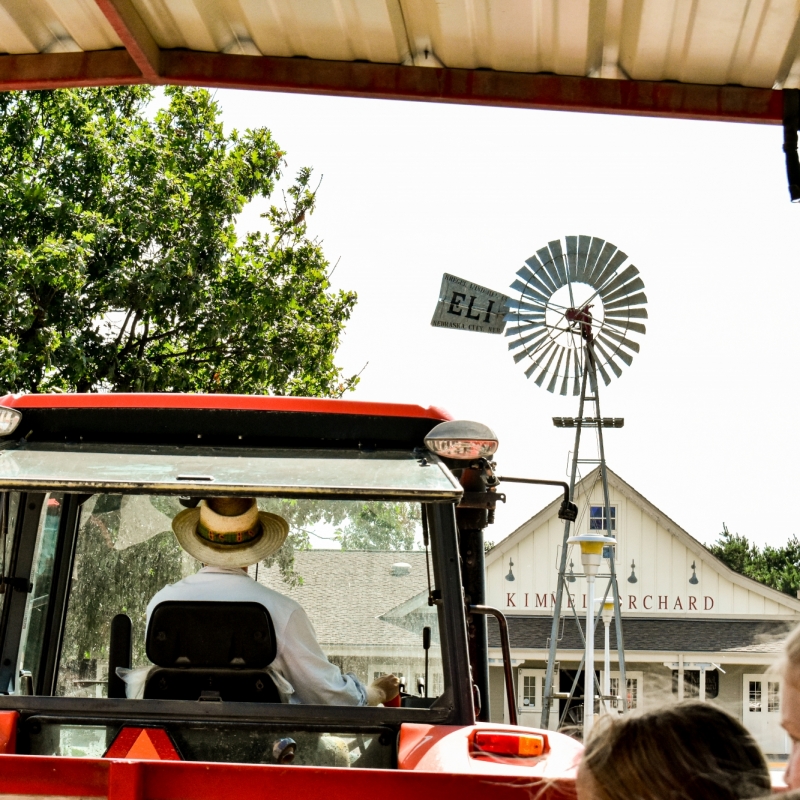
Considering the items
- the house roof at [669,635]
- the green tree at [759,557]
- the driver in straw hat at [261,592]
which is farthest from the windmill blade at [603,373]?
the green tree at [759,557]

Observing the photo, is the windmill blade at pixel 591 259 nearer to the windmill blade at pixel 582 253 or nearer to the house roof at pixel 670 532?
the windmill blade at pixel 582 253

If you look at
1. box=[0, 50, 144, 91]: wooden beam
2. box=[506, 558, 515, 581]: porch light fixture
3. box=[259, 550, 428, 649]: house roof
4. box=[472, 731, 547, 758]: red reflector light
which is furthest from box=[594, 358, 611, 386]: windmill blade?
box=[472, 731, 547, 758]: red reflector light

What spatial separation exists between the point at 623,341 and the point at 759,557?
187 feet

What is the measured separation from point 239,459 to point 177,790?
1160 millimetres

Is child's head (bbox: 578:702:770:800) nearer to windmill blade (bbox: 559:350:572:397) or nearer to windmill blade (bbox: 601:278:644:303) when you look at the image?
windmill blade (bbox: 601:278:644:303)

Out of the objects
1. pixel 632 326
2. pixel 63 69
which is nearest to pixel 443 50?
pixel 63 69

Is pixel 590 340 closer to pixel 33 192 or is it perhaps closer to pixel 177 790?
pixel 33 192

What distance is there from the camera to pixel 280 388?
17.7m

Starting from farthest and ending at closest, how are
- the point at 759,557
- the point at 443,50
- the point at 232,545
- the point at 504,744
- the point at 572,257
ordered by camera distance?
the point at 759,557, the point at 572,257, the point at 443,50, the point at 232,545, the point at 504,744

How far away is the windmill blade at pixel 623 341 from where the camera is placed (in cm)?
2217

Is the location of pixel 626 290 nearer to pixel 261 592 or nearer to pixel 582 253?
pixel 582 253

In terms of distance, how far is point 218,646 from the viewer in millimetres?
3395

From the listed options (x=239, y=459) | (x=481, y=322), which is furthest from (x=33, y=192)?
(x=239, y=459)

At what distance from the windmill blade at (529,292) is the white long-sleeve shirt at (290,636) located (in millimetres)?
19179
